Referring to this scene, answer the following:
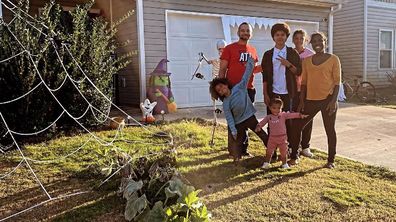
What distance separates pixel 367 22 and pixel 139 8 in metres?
10.2

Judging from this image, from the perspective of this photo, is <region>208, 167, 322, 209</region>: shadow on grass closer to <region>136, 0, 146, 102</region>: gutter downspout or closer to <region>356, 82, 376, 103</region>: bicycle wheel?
<region>136, 0, 146, 102</region>: gutter downspout

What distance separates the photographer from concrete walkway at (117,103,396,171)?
533 centimetres

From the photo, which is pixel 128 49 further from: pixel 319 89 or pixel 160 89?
pixel 319 89

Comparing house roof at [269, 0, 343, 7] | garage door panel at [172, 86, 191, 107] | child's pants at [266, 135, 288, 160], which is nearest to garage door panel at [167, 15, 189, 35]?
garage door panel at [172, 86, 191, 107]

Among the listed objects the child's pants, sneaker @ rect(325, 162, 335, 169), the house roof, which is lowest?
sneaker @ rect(325, 162, 335, 169)

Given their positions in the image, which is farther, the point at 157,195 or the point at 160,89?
the point at 160,89

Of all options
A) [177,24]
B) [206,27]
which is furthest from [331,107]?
[206,27]

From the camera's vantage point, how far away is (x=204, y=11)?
9383mm

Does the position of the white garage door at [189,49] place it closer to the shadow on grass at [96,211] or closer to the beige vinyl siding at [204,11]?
the beige vinyl siding at [204,11]

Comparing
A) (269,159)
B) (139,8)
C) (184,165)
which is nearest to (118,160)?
(184,165)

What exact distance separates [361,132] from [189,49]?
14.3 feet

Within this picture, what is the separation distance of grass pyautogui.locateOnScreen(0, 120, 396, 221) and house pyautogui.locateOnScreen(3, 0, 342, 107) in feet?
12.6

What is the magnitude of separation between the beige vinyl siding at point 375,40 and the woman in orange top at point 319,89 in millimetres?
11650

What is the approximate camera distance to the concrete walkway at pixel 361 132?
5332 mm
